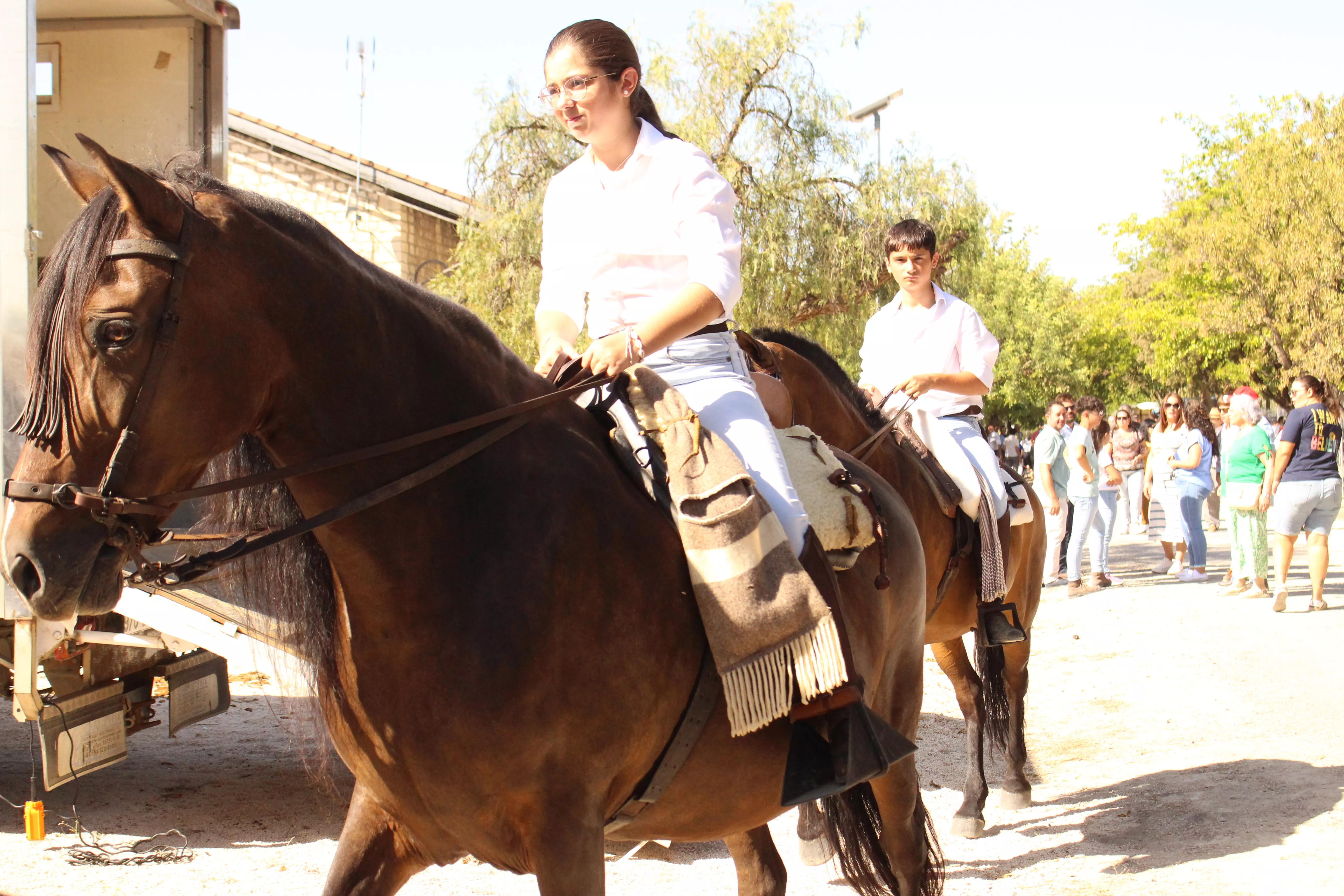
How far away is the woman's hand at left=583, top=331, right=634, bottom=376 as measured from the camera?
2.59 m

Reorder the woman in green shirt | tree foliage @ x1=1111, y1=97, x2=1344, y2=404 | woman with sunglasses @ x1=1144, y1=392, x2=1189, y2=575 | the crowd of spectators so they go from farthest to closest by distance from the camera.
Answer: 1. tree foliage @ x1=1111, y1=97, x2=1344, y2=404
2. woman with sunglasses @ x1=1144, y1=392, x2=1189, y2=575
3. the woman in green shirt
4. the crowd of spectators

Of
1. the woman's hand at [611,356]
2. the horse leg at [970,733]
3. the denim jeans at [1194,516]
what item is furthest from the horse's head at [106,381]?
the denim jeans at [1194,516]

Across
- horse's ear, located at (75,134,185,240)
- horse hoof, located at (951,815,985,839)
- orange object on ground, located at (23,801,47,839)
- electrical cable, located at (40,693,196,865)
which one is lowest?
horse hoof, located at (951,815,985,839)

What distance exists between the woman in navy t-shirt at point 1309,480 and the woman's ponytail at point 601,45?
33.7 feet

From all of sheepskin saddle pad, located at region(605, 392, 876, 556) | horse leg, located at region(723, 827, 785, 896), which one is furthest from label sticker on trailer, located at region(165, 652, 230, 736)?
sheepskin saddle pad, located at region(605, 392, 876, 556)

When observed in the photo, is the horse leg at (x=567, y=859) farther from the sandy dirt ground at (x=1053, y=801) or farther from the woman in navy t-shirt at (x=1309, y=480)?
the woman in navy t-shirt at (x=1309, y=480)

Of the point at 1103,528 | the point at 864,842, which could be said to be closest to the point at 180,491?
the point at 864,842

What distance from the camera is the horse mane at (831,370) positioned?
5.04 metres

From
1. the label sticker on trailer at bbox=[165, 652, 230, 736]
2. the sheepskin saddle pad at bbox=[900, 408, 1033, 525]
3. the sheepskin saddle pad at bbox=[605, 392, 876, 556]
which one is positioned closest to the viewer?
the sheepskin saddle pad at bbox=[605, 392, 876, 556]

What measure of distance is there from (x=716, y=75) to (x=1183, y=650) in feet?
34.5

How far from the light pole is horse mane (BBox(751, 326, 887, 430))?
42.7ft

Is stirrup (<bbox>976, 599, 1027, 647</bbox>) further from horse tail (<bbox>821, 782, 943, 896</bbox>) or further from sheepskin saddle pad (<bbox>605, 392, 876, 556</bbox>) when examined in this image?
sheepskin saddle pad (<bbox>605, 392, 876, 556</bbox>)

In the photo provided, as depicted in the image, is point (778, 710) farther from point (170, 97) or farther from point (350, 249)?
point (170, 97)

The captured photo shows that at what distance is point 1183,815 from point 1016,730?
87 centimetres
